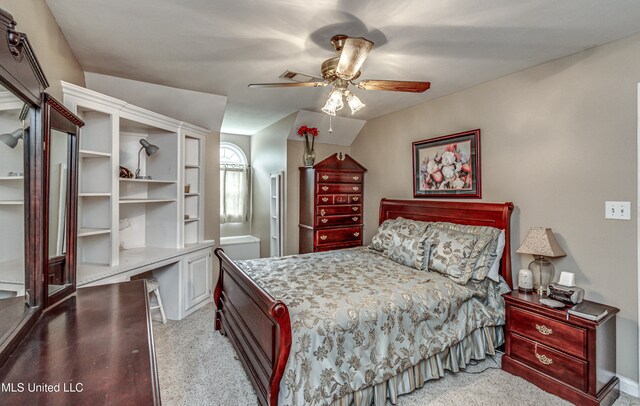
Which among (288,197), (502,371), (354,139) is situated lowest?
(502,371)

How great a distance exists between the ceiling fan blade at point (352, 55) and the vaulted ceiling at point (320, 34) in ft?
0.76

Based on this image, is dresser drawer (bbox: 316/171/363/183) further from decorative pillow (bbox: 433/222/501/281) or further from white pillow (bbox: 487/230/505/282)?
white pillow (bbox: 487/230/505/282)

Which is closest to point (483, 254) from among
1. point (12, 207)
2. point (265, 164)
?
point (12, 207)

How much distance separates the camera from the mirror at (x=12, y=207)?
Answer: 3.12 ft

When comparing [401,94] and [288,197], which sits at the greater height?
[401,94]

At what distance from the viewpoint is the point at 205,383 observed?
2.16 metres

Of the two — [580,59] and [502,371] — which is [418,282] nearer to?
[502,371]

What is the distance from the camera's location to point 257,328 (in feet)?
6.38

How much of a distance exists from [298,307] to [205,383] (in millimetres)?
1031

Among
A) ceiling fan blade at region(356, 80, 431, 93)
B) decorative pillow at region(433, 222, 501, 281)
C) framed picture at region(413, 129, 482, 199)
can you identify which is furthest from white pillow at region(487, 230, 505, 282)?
ceiling fan blade at region(356, 80, 431, 93)

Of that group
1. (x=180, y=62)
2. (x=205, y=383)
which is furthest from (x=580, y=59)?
(x=205, y=383)

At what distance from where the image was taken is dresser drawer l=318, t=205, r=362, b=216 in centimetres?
411

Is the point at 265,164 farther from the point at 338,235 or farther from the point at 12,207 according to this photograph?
the point at 12,207

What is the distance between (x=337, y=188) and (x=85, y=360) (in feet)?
11.6
